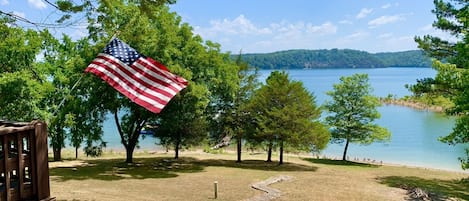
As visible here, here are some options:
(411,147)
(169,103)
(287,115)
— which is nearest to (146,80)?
(169,103)

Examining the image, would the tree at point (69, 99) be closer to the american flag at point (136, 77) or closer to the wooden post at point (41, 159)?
the american flag at point (136, 77)

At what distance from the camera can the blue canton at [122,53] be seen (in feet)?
31.8

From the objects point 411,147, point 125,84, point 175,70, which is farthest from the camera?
point 411,147

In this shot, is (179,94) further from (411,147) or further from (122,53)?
(411,147)

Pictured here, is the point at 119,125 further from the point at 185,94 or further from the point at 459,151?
the point at 459,151

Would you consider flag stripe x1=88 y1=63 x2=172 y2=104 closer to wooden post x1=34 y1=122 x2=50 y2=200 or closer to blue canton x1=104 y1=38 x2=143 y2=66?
blue canton x1=104 y1=38 x2=143 y2=66

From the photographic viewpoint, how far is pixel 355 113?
29.1 m

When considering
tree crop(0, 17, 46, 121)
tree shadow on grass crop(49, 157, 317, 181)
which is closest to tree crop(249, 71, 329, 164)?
tree shadow on grass crop(49, 157, 317, 181)

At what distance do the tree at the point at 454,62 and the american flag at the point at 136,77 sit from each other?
8.49 metres

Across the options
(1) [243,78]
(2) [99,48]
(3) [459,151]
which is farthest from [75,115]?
(3) [459,151]

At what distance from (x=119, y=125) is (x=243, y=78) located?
28.5 feet

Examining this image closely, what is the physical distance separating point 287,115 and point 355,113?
27.1 feet

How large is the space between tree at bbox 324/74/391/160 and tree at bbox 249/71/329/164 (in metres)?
5.39

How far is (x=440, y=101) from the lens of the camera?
17109 mm
